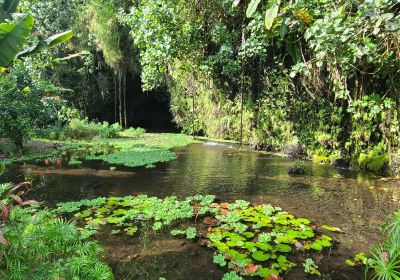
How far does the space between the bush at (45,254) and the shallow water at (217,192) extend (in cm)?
62

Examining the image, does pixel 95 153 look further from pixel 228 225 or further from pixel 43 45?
pixel 228 225

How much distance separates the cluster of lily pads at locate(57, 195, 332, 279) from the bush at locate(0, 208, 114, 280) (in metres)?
1.10

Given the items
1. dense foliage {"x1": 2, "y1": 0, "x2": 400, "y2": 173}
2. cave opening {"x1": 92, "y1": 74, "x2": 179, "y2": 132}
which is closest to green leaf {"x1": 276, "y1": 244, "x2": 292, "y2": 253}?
dense foliage {"x1": 2, "y1": 0, "x2": 400, "y2": 173}

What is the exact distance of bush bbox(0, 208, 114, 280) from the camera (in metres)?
2.87

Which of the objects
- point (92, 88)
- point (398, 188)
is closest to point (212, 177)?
point (398, 188)

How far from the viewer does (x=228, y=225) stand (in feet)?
16.3

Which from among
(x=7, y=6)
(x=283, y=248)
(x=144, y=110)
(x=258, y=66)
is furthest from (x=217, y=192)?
(x=144, y=110)

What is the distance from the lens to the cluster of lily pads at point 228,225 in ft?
13.1

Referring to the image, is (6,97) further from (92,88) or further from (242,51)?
(92,88)

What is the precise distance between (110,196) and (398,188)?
5777 mm

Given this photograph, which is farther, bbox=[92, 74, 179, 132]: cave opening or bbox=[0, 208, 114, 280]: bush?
bbox=[92, 74, 179, 132]: cave opening

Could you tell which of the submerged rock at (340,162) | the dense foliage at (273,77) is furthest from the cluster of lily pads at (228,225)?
the submerged rock at (340,162)

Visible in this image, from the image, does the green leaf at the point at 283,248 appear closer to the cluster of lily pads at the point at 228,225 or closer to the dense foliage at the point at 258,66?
the cluster of lily pads at the point at 228,225

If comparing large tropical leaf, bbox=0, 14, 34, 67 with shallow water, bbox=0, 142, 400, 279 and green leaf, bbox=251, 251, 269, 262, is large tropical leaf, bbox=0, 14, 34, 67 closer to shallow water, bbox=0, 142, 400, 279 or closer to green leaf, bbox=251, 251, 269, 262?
shallow water, bbox=0, 142, 400, 279
